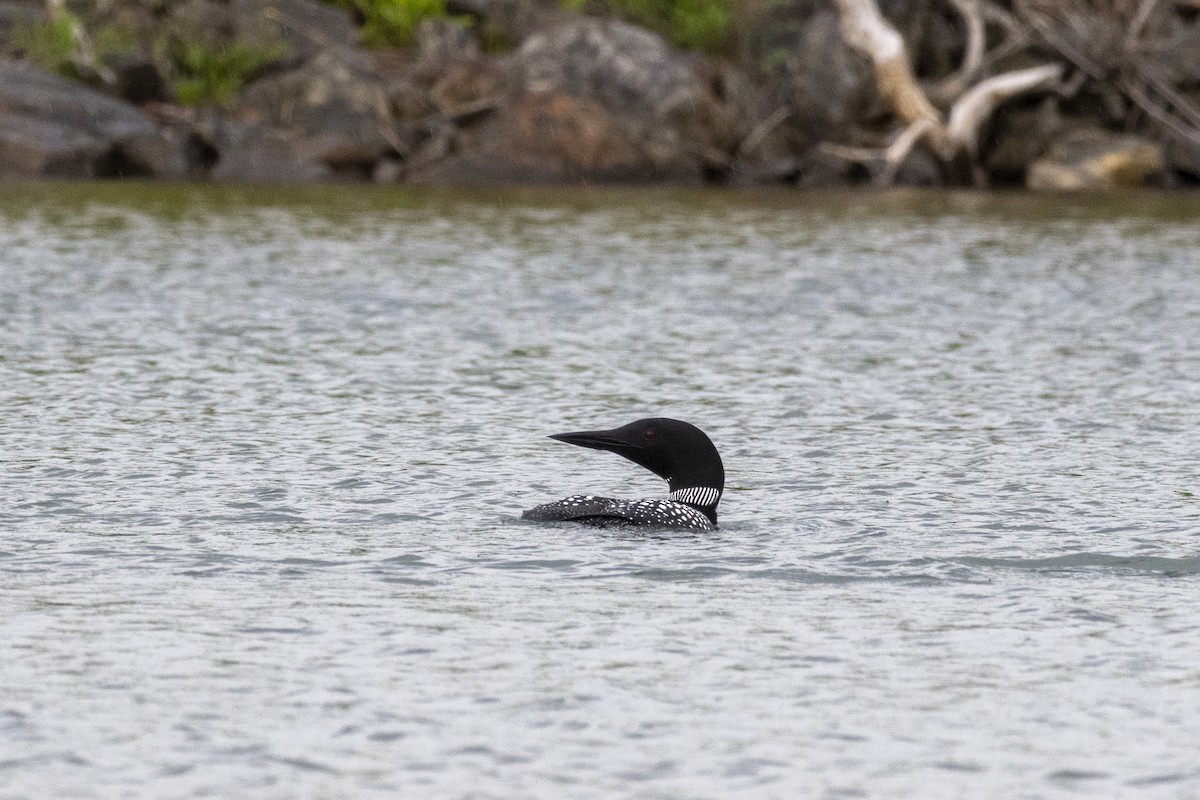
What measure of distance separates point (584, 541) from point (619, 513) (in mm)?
293

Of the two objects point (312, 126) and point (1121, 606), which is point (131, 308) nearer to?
point (1121, 606)

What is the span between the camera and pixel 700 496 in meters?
10.4

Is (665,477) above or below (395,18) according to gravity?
below

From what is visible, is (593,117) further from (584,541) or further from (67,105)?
(584,541)

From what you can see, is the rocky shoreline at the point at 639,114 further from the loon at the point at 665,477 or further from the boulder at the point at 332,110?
the loon at the point at 665,477

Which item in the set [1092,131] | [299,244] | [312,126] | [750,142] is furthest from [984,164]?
[299,244]

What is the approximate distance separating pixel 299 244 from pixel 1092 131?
62.7 feet

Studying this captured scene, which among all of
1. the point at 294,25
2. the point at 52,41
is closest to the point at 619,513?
the point at 52,41

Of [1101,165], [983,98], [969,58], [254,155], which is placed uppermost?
[969,58]

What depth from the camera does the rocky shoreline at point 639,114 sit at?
123 feet

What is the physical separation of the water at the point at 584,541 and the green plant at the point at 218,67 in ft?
57.5

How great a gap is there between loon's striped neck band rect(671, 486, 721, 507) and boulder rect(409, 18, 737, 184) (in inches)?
1099

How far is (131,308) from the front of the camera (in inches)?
760

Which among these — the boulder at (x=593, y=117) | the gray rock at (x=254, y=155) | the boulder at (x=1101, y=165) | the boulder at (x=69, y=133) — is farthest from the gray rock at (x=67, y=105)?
the boulder at (x=1101, y=165)
